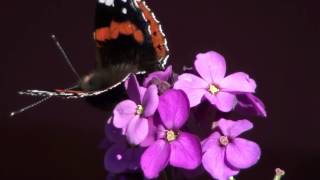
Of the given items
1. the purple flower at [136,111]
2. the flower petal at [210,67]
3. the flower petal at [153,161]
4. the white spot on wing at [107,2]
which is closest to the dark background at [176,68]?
the white spot on wing at [107,2]

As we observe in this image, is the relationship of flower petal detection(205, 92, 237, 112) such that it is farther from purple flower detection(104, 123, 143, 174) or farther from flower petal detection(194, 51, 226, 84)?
purple flower detection(104, 123, 143, 174)

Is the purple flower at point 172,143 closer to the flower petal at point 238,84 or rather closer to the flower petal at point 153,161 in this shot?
the flower petal at point 153,161

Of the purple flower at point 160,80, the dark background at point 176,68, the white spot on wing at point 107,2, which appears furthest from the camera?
the dark background at point 176,68

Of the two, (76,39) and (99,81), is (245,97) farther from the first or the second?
(76,39)

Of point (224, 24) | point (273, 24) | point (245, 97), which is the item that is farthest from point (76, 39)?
point (245, 97)

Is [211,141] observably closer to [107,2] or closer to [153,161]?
[153,161]

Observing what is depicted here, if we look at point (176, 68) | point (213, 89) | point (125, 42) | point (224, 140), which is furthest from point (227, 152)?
point (176, 68)
